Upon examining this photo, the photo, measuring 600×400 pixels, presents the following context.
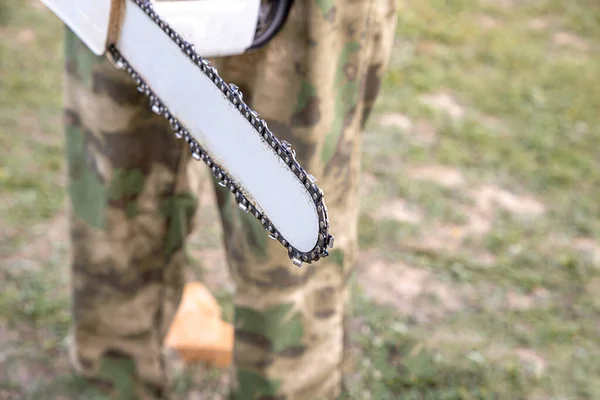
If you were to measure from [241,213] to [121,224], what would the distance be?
11.0 inches

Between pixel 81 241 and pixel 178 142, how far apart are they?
0.28 metres

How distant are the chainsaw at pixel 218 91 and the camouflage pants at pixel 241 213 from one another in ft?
0.29

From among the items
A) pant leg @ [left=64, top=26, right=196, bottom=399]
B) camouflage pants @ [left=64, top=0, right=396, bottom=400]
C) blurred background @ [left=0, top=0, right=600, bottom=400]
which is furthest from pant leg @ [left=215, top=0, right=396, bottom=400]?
blurred background @ [left=0, top=0, right=600, bottom=400]

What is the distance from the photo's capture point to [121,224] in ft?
3.64

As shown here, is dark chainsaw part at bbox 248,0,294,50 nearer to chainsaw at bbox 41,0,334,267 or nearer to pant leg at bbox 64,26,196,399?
chainsaw at bbox 41,0,334,267

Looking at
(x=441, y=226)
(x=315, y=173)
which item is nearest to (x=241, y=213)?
(x=315, y=173)

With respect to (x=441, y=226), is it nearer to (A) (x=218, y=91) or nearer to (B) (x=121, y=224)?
(B) (x=121, y=224)

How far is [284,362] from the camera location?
1.07 m

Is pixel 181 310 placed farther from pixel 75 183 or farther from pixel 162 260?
pixel 75 183

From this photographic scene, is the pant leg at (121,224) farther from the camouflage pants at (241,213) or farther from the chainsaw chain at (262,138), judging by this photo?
the chainsaw chain at (262,138)

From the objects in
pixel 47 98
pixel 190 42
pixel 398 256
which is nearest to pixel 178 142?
pixel 190 42

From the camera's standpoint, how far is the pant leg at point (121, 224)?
1.00m

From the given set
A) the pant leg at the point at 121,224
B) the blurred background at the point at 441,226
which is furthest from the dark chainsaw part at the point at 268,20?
the blurred background at the point at 441,226

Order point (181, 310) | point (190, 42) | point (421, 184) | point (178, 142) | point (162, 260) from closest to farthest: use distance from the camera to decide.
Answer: point (190, 42) < point (178, 142) < point (162, 260) < point (181, 310) < point (421, 184)
